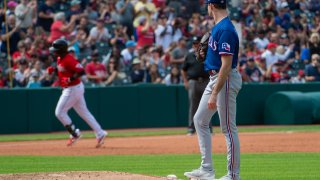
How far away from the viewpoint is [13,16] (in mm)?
23281

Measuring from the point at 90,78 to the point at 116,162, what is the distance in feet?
31.7

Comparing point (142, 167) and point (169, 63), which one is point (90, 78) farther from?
point (142, 167)

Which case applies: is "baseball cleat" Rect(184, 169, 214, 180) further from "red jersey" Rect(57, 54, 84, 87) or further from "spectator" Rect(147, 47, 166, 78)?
"spectator" Rect(147, 47, 166, 78)

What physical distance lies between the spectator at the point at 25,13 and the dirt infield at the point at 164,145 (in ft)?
19.0

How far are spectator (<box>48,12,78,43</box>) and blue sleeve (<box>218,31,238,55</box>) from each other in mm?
14344

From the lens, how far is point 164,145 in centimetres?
1706

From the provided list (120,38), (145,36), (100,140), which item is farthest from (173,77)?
(100,140)

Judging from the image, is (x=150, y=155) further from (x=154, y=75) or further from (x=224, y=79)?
(x=154, y=75)

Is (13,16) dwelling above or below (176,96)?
above

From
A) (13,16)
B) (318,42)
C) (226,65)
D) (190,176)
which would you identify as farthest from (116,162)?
A: (318,42)

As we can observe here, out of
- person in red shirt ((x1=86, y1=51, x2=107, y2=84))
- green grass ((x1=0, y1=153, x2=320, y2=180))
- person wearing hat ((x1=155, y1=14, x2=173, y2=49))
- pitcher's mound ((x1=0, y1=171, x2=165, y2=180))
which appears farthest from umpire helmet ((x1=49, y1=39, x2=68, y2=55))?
person wearing hat ((x1=155, y1=14, x2=173, y2=49))

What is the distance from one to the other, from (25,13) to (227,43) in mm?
15097

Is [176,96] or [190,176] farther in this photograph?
[176,96]

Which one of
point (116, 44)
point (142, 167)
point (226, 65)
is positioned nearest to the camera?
point (226, 65)
